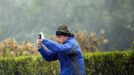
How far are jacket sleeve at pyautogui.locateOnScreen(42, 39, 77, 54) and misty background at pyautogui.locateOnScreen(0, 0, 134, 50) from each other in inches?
1116

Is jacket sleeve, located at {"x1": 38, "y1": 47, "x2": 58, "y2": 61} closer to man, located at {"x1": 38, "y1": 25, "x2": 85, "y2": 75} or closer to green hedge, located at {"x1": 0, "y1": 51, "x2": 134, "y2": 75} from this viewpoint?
man, located at {"x1": 38, "y1": 25, "x2": 85, "y2": 75}

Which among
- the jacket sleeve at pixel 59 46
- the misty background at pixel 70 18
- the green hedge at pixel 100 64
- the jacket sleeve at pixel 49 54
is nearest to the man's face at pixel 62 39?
the jacket sleeve at pixel 59 46

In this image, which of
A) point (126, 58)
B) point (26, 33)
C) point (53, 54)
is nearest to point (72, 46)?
point (53, 54)

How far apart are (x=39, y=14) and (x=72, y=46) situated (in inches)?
1311

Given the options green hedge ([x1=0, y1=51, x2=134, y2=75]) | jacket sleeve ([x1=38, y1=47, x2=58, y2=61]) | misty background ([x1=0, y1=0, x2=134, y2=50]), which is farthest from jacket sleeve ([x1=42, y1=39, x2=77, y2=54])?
misty background ([x1=0, y1=0, x2=134, y2=50])

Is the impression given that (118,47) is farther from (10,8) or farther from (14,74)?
(14,74)

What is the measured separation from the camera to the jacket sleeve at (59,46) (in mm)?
6879

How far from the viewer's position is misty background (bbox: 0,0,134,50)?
36266 millimetres

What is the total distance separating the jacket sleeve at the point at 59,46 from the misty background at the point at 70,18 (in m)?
28.3

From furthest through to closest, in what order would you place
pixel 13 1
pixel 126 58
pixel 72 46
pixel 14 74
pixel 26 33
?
1. pixel 13 1
2. pixel 26 33
3. pixel 14 74
4. pixel 126 58
5. pixel 72 46

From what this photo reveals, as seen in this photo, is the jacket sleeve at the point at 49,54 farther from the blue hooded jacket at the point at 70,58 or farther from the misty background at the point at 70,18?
the misty background at the point at 70,18

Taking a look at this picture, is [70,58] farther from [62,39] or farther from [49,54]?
[49,54]

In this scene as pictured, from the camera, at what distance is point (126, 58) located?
1148 cm

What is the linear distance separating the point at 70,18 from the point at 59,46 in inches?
1240
